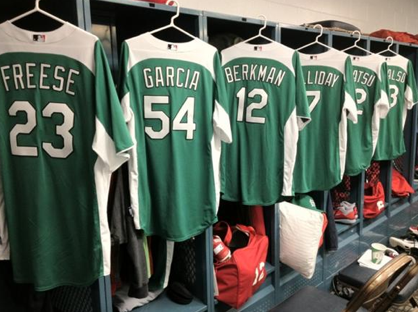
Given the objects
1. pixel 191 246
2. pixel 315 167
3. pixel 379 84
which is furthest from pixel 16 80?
pixel 379 84

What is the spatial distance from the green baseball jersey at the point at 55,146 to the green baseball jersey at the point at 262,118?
0.75 metres

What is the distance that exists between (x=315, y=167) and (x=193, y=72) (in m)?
1.05

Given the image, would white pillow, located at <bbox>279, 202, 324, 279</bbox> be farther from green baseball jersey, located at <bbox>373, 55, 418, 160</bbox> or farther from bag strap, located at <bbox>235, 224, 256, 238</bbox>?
green baseball jersey, located at <bbox>373, 55, 418, 160</bbox>

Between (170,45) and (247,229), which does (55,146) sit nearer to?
(170,45)

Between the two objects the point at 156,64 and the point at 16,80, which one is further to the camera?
the point at 156,64

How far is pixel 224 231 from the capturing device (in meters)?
1.87

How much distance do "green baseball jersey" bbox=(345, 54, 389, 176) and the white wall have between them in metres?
0.69

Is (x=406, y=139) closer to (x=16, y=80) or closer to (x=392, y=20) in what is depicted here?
(x=392, y=20)

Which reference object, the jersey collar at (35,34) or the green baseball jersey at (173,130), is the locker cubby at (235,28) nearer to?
the green baseball jersey at (173,130)

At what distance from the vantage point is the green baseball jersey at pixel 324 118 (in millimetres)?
1971

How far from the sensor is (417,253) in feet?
7.69

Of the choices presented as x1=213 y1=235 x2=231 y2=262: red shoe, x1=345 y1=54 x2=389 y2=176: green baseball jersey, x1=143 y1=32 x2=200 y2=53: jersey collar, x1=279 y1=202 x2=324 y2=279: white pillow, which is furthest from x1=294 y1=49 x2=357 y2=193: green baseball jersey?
x1=143 y1=32 x2=200 y2=53: jersey collar

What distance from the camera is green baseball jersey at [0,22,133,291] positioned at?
3.59ft

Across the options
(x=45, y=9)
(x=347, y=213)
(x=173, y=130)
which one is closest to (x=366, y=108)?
(x=347, y=213)
